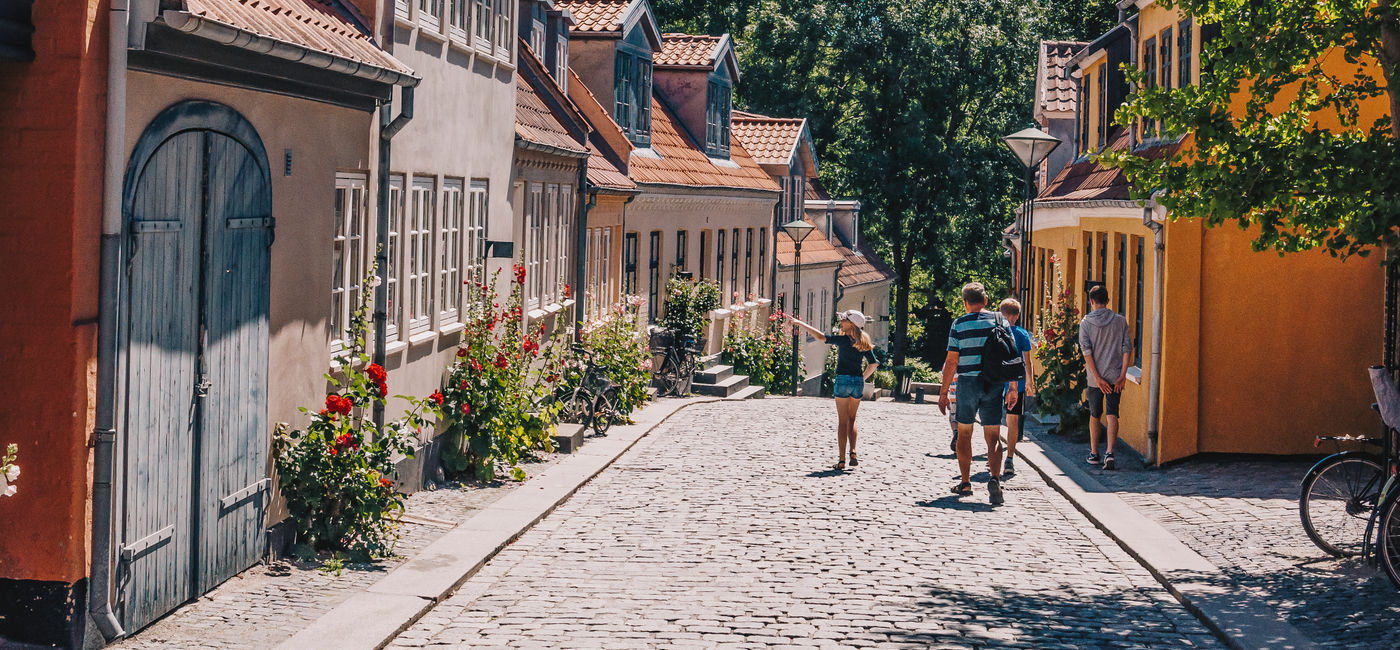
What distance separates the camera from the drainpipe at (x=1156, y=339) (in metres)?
15.6

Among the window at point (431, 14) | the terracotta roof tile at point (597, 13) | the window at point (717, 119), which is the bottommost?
the window at point (431, 14)

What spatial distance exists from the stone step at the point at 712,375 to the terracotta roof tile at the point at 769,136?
10.4 meters

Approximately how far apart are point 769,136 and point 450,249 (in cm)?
2576

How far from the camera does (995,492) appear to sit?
1355cm

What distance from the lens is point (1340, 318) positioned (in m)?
15.2

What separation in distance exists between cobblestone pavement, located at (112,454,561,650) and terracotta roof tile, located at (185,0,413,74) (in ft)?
9.73

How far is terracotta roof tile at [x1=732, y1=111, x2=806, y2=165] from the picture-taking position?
38.5 m

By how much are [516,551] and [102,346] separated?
4.45 m

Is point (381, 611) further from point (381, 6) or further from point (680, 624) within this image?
point (381, 6)

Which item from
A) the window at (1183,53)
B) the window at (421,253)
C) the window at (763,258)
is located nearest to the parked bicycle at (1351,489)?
the window at (421,253)

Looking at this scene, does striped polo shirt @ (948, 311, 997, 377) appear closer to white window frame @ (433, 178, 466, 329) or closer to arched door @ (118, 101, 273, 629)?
white window frame @ (433, 178, 466, 329)

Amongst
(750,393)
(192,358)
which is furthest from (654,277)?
(192,358)

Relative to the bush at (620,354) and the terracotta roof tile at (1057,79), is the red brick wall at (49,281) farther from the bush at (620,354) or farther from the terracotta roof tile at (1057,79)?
the terracotta roof tile at (1057,79)

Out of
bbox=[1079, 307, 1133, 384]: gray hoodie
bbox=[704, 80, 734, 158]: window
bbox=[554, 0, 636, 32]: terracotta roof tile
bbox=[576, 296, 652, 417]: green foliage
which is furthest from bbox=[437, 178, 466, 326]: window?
bbox=[704, 80, 734, 158]: window
